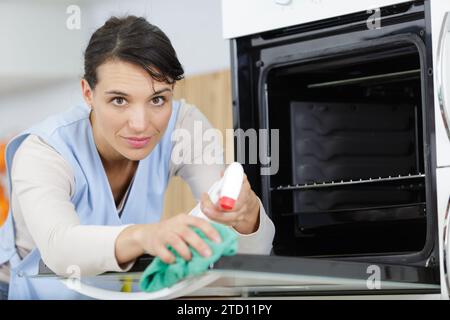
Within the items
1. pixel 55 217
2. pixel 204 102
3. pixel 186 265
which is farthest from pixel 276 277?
pixel 204 102

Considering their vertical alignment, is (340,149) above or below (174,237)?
above

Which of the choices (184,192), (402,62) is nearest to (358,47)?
(402,62)

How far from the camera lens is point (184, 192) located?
2.81 m

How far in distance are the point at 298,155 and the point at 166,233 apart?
0.73 metres

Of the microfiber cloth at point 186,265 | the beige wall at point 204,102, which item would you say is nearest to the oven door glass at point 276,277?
the microfiber cloth at point 186,265

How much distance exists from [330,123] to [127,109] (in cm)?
46

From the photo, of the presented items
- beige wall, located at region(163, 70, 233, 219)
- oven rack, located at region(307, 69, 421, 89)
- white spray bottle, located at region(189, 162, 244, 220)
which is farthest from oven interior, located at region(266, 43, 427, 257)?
beige wall, located at region(163, 70, 233, 219)

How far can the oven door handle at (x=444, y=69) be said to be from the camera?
4.75ft

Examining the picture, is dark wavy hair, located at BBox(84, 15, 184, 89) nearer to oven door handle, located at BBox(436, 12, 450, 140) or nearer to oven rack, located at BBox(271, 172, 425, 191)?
oven rack, located at BBox(271, 172, 425, 191)

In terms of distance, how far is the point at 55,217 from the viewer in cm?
136

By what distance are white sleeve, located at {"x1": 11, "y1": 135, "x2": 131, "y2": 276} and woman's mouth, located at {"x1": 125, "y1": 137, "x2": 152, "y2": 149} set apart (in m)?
0.13

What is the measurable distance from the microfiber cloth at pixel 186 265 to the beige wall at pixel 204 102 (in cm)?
152

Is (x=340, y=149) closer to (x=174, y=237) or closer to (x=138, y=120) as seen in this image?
(x=138, y=120)

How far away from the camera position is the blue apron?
1576mm
